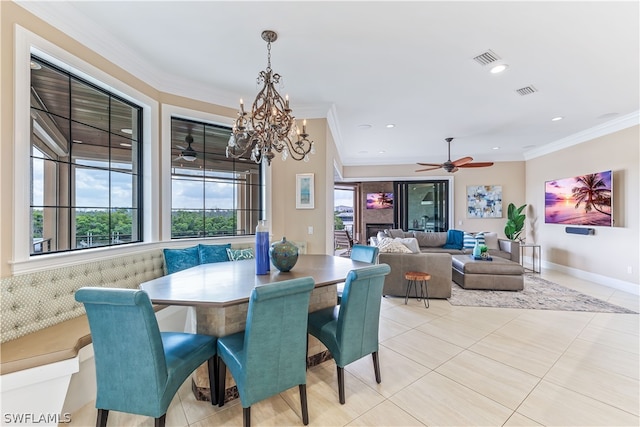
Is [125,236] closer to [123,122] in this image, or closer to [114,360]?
[123,122]

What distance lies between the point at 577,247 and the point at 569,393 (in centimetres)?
485

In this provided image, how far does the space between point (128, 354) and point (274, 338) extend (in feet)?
2.45

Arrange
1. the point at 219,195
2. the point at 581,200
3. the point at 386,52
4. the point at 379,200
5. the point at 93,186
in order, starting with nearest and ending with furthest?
the point at 386,52 < the point at 93,186 < the point at 219,195 < the point at 581,200 < the point at 379,200

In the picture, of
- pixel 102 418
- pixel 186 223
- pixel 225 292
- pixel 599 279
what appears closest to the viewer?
pixel 102 418

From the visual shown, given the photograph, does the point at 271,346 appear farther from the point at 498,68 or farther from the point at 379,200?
the point at 379,200

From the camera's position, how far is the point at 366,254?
2803 mm

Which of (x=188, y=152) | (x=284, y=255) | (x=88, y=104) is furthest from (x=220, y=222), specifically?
(x=284, y=255)

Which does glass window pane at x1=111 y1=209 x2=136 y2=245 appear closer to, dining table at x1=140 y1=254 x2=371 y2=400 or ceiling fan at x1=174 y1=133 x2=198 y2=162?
ceiling fan at x1=174 y1=133 x2=198 y2=162

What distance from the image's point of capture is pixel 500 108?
13.3ft

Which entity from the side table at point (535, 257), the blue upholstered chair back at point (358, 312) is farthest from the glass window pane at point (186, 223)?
Result: the side table at point (535, 257)

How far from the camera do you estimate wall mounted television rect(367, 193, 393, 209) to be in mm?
8344

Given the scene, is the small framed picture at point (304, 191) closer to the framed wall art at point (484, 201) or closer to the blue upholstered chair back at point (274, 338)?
the blue upholstered chair back at point (274, 338)

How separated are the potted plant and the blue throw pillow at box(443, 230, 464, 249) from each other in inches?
42.6

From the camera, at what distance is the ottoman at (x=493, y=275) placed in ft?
14.8
